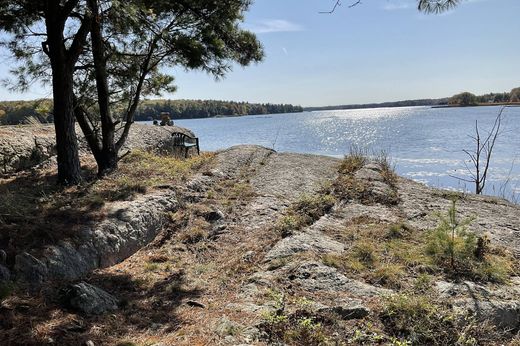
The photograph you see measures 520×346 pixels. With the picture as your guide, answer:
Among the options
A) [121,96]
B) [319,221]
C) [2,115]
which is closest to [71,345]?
[319,221]

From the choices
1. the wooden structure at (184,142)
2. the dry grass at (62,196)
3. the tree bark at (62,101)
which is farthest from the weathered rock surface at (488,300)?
the wooden structure at (184,142)

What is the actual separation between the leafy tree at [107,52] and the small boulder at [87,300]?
12.6 feet

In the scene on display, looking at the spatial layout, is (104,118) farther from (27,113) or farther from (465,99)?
(465,99)

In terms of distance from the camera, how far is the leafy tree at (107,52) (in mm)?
6832

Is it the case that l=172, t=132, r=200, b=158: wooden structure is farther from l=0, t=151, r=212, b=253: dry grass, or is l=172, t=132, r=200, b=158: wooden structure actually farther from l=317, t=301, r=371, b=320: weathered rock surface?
l=317, t=301, r=371, b=320: weathered rock surface

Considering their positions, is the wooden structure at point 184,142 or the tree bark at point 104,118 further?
the wooden structure at point 184,142

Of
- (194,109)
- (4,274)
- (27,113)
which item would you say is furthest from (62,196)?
(194,109)

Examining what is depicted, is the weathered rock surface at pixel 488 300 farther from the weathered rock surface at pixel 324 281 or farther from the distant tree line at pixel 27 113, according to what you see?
the distant tree line at pixel 27 113

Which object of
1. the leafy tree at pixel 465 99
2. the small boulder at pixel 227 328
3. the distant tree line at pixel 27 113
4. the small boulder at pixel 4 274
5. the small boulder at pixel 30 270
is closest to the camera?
the small boulder at pixel 227 328

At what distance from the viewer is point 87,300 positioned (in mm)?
3570

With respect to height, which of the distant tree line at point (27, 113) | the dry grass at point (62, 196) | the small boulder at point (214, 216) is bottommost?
the small boulder at point (214, 216)

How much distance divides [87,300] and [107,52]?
5.94 meters

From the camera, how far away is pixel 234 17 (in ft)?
27.9

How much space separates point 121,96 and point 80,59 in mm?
1341
